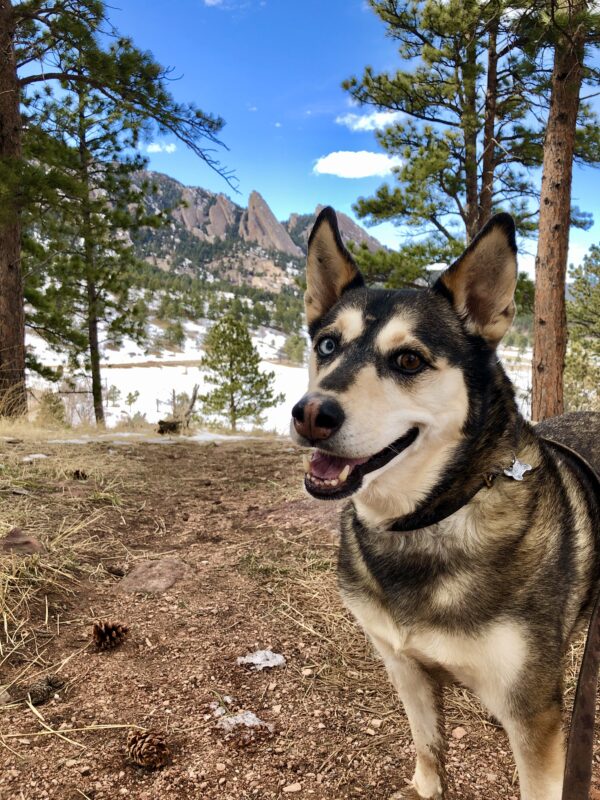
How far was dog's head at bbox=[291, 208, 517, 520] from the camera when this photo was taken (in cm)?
179

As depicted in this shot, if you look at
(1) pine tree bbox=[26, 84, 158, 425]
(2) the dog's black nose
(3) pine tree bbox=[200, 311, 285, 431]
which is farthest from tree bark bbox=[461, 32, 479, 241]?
(3) pine tree bbox=[200, 311, 285, 431]

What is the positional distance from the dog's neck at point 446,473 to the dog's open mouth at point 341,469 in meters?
0.07

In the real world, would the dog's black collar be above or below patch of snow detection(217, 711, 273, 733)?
above

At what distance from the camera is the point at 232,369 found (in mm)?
30984

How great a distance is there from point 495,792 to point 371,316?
2.05 m

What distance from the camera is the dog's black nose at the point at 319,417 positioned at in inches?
68.6

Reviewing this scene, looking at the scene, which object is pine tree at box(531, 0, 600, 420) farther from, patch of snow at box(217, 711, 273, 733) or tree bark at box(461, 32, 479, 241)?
patch of snow at box(217, 711, 273, 733)

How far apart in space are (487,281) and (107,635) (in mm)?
2705

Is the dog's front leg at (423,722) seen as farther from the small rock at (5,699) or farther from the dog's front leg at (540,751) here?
the small rock at (5,699)

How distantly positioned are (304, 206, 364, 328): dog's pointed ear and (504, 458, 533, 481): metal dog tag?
1123mm

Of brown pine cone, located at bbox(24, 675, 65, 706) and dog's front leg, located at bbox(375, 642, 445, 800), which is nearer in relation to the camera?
dog's front leg, located at bbox(375, 642, 445, 800)

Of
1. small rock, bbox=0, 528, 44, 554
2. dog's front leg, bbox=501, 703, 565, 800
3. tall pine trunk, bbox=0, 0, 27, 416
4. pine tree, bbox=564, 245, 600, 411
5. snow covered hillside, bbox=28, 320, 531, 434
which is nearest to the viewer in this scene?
dog's front leg, bbox=501, 703, 565, 800

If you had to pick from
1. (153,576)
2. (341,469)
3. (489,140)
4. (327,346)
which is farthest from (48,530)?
(489,140)

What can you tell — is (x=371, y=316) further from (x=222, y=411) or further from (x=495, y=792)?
(x=222, y=411)
